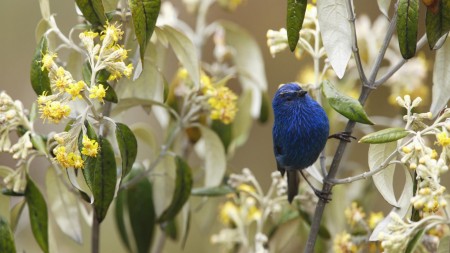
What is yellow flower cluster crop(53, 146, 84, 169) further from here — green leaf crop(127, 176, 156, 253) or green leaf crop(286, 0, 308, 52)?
green leaf crop(127, 176, 156, 253)

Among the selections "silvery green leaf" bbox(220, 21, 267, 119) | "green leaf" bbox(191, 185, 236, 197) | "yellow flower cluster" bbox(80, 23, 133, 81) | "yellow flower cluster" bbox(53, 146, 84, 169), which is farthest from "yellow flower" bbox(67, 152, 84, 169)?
"silvery green leaf" bbox(220, 21, 267, 119)

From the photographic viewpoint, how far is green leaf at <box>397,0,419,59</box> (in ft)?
3.28

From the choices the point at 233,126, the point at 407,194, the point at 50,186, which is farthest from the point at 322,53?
the point at 50,186

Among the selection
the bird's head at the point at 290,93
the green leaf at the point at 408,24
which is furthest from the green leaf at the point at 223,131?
the green leaf at the point at 408,24

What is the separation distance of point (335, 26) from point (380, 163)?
0.78 feet

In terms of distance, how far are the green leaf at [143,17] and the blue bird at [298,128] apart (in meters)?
0.28

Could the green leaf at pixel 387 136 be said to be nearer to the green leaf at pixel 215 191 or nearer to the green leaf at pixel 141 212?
the green leaf at pixel 215 191

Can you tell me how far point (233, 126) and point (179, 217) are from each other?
0.86 ft

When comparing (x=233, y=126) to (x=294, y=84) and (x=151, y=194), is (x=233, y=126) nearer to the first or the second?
(x=151, y=194)

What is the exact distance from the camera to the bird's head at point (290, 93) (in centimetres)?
117

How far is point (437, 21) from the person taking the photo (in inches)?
40.1

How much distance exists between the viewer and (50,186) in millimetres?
1346

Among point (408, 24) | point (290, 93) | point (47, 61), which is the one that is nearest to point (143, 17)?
point (47, 61)

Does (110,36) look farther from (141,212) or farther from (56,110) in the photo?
(141,212)
